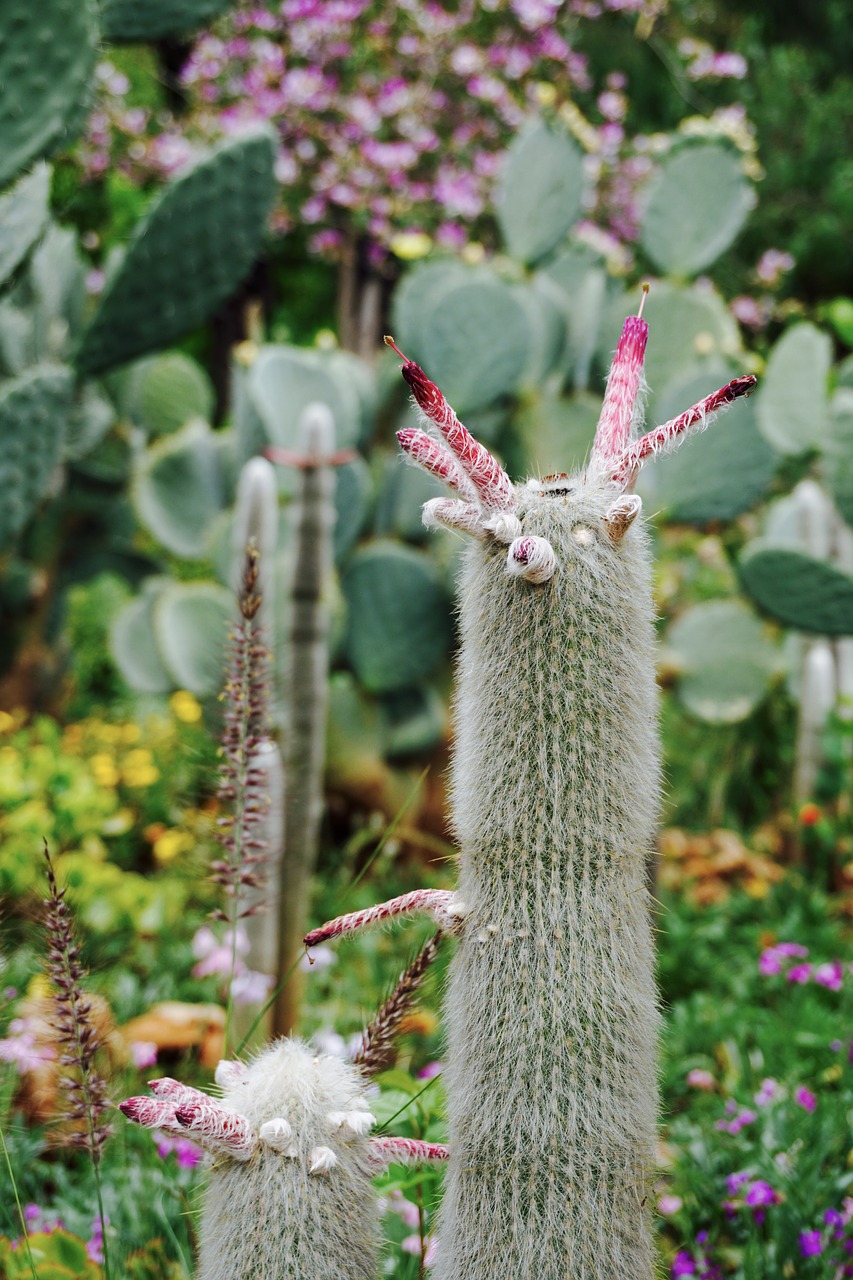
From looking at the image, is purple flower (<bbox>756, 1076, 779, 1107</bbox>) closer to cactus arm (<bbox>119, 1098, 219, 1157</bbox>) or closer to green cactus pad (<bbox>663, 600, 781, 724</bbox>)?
cactus arm (<bbox>119, 1098, 219, 1157</bbox>)

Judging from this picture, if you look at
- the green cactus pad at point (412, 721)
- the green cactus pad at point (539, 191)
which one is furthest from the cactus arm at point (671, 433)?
the green cactus pad at point (539, 191)

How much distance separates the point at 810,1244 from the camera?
4.80 feet

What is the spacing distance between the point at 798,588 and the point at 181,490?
7.72 feet

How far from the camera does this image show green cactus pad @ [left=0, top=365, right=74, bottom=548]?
308cm

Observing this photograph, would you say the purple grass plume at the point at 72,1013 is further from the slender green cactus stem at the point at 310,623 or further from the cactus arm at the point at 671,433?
the slender green cactus stem at the point at 310,623

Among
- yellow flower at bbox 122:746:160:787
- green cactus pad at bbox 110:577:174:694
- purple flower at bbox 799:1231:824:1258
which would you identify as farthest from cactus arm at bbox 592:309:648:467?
green cactus pad at bbox 110:577:174:694

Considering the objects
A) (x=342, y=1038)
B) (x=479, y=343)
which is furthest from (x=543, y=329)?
(x=342, y=1038)

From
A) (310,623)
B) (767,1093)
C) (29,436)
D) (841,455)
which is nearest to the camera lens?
(767,1093)

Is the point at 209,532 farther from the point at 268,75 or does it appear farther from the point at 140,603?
the point at 268,75

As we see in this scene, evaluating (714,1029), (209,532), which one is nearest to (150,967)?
(714,1029)

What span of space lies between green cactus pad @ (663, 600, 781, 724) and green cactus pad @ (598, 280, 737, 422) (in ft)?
2.93

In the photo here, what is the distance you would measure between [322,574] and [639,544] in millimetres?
1910

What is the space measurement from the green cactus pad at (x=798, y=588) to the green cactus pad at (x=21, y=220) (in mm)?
2429

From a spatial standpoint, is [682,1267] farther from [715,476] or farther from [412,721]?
[715,476]
